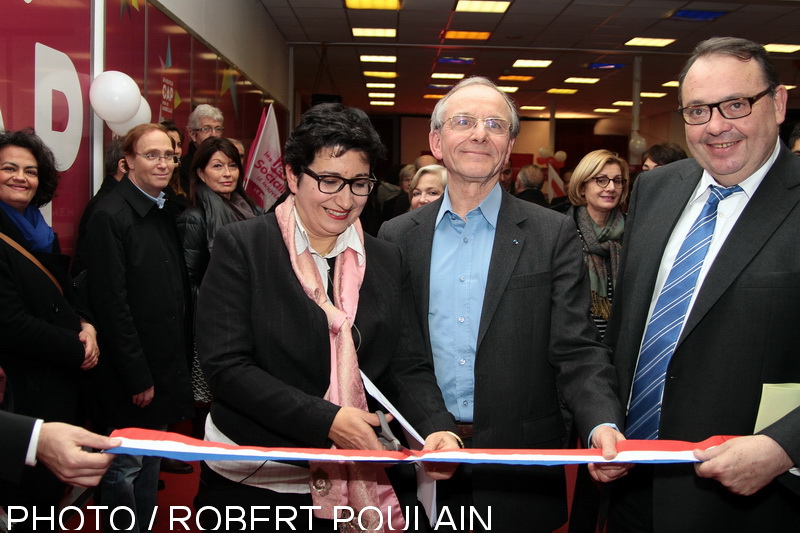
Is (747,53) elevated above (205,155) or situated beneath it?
elevated above

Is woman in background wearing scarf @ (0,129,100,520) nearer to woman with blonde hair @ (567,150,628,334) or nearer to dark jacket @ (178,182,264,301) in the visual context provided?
dark jacket @ (178,182,264,301)

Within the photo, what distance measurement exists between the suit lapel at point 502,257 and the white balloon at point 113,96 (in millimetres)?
2537

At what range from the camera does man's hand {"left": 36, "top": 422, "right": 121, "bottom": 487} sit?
56.8 inches

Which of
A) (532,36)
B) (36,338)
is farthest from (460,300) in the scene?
(532,36)

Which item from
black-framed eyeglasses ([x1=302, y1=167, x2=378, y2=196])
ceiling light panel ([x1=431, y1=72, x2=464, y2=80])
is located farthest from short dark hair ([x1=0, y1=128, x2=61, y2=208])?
ceiling light panel ([x1=431, y1=72, x2=464, y2=80])

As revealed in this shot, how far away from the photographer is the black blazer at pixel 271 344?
1620mm

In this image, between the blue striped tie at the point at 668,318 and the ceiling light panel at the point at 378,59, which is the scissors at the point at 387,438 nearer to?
the blue striped tie at the point at 668,318

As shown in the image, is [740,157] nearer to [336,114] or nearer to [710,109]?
[710,109]

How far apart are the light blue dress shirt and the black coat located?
1.67 m

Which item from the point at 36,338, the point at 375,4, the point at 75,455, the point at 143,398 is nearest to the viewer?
the point at 75,455

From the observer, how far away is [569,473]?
4410 millimetres

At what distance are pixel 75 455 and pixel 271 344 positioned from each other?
48 centimetres

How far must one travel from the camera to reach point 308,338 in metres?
1.69

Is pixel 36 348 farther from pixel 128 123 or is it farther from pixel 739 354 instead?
pixel 739 354
